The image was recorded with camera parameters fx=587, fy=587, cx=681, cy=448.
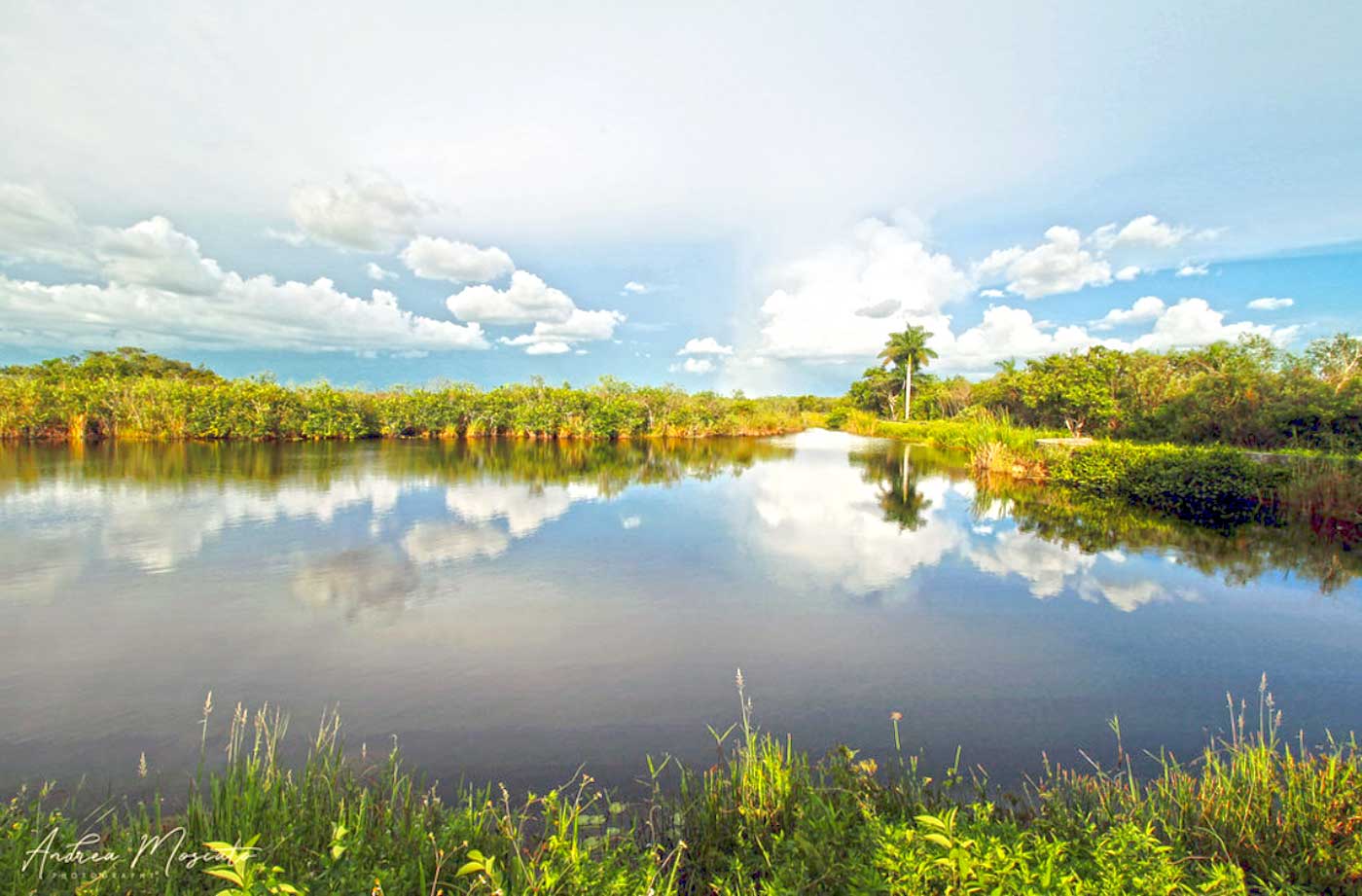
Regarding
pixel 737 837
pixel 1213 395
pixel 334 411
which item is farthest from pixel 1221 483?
pixel 334 411

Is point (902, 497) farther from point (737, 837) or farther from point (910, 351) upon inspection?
point (910, 351)

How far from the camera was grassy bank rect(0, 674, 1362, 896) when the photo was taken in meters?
1.91

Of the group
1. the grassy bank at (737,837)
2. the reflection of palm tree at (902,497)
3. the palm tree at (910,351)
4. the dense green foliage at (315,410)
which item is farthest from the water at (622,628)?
the palm tree at (910,351)

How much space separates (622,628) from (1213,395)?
22021 millimetres

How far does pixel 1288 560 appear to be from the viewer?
8.77 m

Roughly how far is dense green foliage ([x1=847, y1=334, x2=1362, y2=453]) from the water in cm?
873

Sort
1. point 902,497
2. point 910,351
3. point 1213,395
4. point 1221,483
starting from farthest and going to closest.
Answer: point 910,351 → point 1213,395 → point 902,497 → point 1221,483

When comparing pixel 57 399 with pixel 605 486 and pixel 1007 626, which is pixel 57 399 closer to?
pixel 605 486

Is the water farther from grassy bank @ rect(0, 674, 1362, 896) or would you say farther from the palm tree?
the palm tree

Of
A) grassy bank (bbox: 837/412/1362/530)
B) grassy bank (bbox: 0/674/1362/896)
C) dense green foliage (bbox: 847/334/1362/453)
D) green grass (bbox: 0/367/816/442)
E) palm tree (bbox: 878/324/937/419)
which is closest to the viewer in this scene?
grassy bank (bbox: 0/674/1362/896)

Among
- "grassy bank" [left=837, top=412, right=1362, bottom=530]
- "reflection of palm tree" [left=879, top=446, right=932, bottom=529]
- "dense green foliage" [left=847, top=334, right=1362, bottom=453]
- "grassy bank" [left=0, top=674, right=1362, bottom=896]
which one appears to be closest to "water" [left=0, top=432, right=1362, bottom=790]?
"reflection of palm tree" [left=879, top=446, right=932, bottom=529]

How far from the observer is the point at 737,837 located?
8.51 ft

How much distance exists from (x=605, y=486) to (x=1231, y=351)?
26.2 meters

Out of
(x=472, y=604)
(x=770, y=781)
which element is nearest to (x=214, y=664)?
(x=472, y=604)
